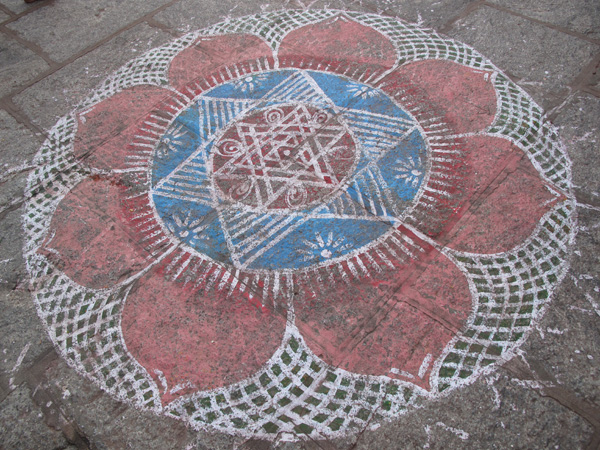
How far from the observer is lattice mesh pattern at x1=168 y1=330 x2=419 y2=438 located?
1.82m

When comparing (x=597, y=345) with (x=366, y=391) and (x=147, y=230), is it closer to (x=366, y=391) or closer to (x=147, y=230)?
(x=366, y=391)

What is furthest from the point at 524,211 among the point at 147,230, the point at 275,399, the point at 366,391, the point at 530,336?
the point at 147,230

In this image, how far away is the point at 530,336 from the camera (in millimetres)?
1968

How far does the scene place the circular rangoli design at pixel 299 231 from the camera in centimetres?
195

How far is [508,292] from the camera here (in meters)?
2.11

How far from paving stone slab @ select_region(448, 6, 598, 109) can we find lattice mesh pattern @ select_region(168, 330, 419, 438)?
2157 millimetres

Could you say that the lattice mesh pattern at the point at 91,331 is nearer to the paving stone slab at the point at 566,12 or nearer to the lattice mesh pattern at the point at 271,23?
the lattice mesh pattern at the point at 271,23

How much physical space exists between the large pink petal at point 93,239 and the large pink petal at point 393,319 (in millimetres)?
982

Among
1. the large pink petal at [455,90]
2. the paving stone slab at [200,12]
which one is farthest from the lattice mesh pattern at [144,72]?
the large pink petal at [455,90]

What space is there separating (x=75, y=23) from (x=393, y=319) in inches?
149

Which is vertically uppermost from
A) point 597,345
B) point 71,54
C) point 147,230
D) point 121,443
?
point 71,54

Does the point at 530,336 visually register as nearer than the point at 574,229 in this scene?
Yes

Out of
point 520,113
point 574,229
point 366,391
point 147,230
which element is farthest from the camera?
point 520,113

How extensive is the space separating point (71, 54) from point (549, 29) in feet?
12.2
